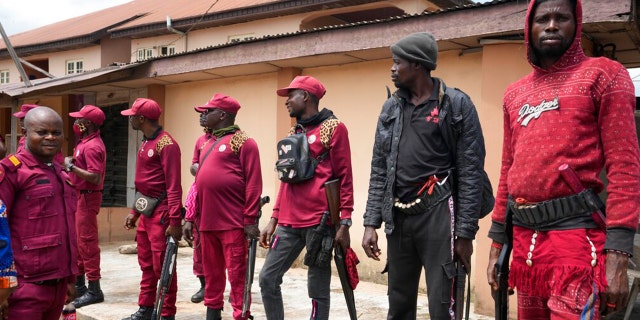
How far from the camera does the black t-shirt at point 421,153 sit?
3.66 m

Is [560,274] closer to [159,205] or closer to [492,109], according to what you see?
[492,109]

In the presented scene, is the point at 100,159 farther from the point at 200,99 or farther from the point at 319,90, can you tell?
the point at 200,99

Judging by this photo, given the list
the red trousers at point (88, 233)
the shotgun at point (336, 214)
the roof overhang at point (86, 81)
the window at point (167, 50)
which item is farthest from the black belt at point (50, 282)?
the window at point (167, 50)

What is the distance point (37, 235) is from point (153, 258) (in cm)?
220

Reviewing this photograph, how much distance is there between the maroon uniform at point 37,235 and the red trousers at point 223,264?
1.50 metres

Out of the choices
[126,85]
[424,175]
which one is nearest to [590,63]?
[424,175]

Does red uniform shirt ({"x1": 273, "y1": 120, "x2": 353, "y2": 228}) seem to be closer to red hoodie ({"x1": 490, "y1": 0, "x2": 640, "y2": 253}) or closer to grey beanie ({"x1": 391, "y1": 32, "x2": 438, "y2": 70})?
grey beanie ({"x1": 391, "y1": 32, "x2": 438, "y2": 70})

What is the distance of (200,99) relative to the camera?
438 inches

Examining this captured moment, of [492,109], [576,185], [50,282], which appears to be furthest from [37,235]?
[492,109]

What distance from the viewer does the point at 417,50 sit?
376cm

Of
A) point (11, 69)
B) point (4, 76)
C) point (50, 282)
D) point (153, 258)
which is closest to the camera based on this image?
point (50, 282)

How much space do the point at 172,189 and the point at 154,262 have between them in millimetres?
719

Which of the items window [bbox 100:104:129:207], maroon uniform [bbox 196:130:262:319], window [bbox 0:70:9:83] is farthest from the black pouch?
window [bbox 0:70:9:83]

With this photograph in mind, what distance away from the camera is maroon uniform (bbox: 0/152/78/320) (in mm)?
3701
